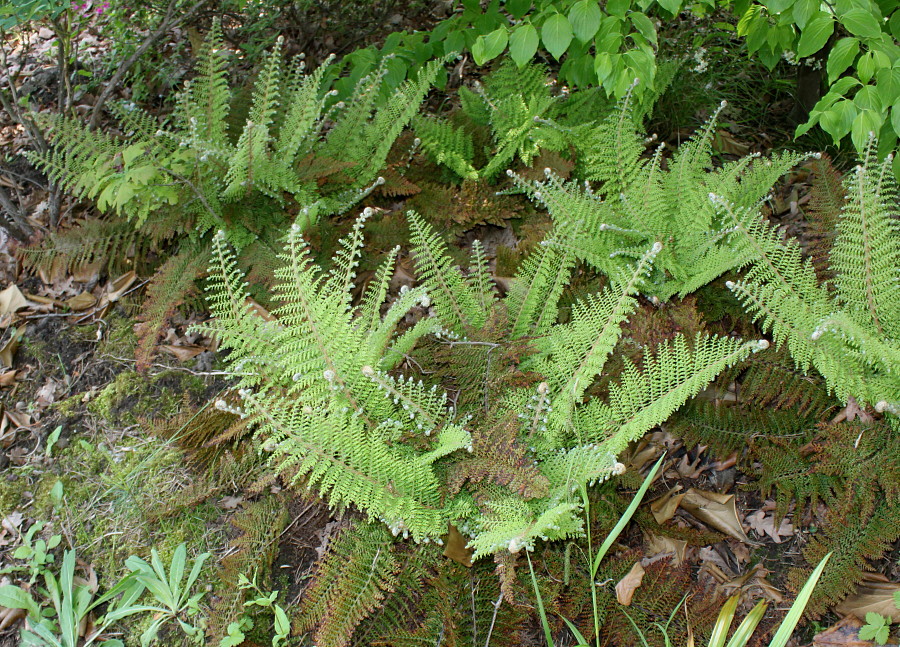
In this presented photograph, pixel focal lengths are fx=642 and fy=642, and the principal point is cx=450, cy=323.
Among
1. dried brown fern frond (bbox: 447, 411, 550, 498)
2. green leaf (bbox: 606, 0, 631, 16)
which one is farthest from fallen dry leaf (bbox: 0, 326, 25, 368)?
green leaf (bbox: 606, 0, 631, 16)

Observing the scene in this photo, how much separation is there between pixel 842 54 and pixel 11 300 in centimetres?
361

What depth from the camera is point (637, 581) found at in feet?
6.33

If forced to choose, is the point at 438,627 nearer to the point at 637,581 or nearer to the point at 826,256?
the point at 637,581

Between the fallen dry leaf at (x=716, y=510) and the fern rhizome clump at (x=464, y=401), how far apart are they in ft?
1.31

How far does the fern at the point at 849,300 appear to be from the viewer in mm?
1984

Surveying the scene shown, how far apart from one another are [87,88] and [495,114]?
2652 mm

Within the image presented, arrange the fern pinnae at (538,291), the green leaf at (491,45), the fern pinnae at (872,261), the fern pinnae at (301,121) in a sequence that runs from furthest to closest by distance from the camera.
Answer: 1. the fern pinnae at (301,121)
2. the fern pinnae at (538,291)
3. the green leaf at (491,45)
4. the fern pinnae at (872,261)

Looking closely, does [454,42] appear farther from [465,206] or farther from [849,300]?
[849,300]

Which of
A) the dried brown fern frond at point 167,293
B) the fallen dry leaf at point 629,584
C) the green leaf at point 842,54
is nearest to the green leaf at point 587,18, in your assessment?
the green leaf at point 842,54

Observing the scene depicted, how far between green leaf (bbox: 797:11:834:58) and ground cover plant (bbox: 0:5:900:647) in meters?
0.02

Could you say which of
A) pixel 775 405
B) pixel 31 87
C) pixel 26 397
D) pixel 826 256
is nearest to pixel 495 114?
pixel 826 256

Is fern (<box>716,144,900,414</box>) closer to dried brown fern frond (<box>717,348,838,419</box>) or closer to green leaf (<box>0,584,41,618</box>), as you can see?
dried brown fern frond (<box>717,348,838,419</box>)

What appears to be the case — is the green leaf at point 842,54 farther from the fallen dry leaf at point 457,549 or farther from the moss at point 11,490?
the moss at point 11,490

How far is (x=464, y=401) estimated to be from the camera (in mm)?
2293
